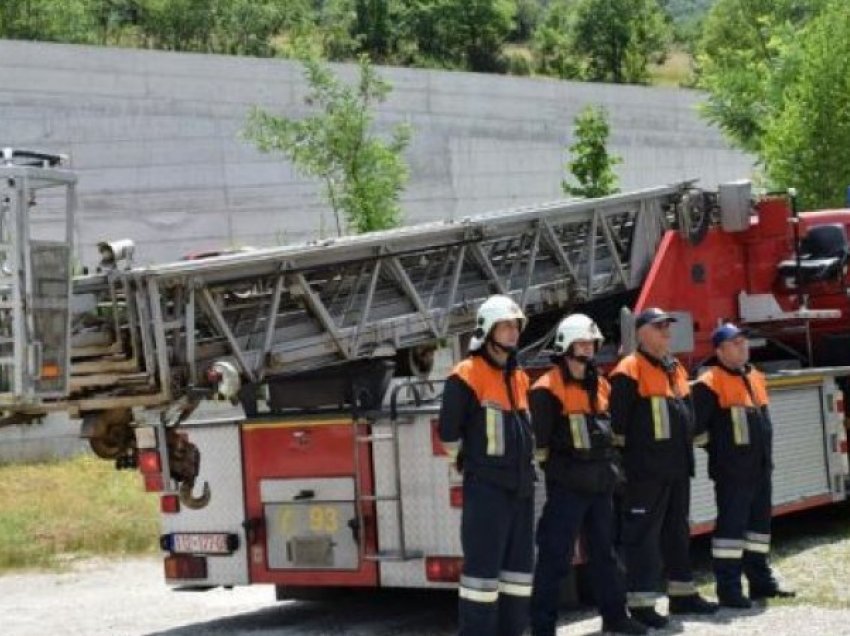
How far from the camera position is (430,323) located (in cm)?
991

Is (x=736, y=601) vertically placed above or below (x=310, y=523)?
below

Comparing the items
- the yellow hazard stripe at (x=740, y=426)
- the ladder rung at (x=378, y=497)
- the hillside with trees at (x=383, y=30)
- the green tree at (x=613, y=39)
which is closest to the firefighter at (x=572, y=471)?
the ladder rung at (x=378, y=497)

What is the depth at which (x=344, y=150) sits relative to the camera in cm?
2541

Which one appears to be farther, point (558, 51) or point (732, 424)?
point (558, 51)

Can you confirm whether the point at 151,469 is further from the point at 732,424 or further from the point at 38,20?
the point at 38,20

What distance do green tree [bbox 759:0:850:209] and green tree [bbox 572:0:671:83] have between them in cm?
4274

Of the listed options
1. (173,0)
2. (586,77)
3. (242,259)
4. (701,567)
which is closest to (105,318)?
(242,259)

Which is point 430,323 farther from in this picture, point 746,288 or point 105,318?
point 746,288

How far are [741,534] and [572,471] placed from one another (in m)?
1.57

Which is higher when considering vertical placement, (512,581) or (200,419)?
(200,419)

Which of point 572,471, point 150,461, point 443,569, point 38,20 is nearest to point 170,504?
point 150,461

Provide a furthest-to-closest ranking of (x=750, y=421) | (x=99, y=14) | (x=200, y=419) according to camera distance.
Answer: (x=99, y=14) → (x=200, y=419) → (x=750, y=421)

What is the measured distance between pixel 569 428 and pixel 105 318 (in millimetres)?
2498

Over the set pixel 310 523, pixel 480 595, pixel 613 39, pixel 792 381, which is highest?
pixel 613 39
